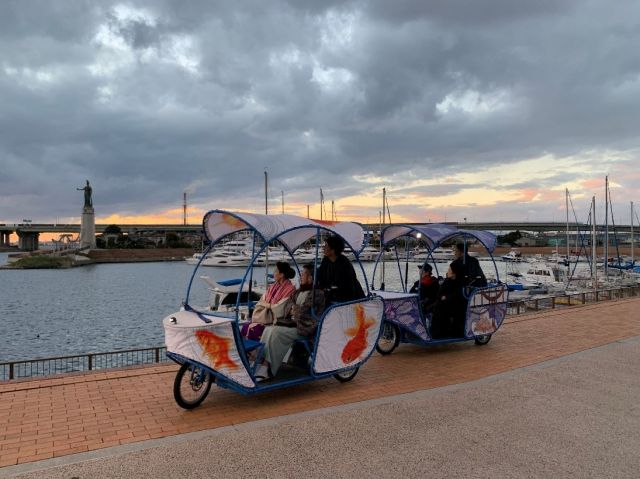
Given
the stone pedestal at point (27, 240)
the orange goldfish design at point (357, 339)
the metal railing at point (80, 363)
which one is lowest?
the metal railing at point (80, 363)

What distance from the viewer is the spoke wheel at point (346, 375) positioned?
7766 mm

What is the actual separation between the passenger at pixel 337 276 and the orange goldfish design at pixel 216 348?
77.3 inches

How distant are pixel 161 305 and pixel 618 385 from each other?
109ft

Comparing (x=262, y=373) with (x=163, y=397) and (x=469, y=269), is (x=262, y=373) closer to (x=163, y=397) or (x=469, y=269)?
(x=163, y=397)

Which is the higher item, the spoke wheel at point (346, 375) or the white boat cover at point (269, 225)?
the white boat cover at point (269, 225)

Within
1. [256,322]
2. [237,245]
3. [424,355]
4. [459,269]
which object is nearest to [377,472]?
[256,322]

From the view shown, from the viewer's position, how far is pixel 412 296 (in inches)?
378

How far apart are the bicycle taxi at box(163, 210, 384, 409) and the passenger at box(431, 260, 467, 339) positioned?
2500 millimetres

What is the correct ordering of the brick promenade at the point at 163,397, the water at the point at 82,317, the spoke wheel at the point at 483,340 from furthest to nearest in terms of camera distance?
the water at the point at 82,317 < the spoke wheel at the point at 483,340 < the brick promenade at the point at 163,397

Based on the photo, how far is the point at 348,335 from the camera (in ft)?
25.0

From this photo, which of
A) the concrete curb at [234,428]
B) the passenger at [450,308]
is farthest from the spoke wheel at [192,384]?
the passenger at [450,308]

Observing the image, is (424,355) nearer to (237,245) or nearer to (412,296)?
(412,296)

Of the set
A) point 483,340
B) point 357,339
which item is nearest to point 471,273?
point 483,340

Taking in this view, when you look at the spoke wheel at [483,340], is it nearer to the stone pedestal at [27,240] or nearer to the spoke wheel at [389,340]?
the spoke wheel at [389,340]
